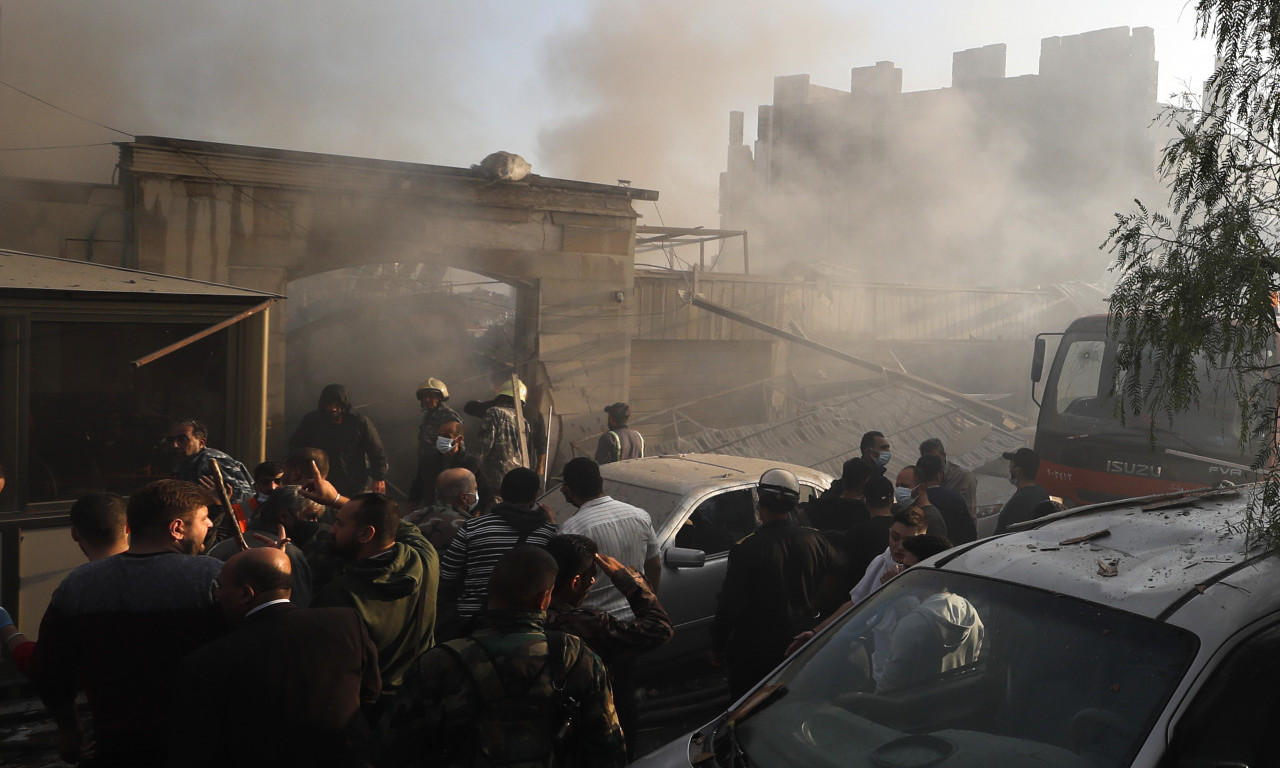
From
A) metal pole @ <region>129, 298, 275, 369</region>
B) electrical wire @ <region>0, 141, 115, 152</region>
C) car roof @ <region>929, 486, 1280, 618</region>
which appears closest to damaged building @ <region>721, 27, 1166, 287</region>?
electrical wire @ <region>0, 141, 115, 152</region>

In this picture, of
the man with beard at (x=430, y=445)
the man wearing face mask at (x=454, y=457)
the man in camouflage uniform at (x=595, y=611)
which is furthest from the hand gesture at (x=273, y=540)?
the man with beard at (x=430, y=445)

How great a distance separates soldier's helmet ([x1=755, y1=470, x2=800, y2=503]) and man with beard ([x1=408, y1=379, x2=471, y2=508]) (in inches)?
116

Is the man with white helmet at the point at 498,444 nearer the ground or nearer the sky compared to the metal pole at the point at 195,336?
nearer the ground

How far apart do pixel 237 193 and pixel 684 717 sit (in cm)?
679

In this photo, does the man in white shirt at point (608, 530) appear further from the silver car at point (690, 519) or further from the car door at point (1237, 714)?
the car door at point (1237, 714)

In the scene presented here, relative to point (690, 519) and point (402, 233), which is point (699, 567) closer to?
point (690, 519)

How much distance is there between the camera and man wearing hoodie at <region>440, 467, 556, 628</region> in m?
3.64

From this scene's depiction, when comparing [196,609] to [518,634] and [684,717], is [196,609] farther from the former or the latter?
[684,717]

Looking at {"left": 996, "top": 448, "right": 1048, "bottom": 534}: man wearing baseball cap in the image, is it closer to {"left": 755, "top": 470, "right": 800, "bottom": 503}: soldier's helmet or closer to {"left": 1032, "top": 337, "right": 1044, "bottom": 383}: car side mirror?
{"left": 1032, "top": 337, "right": 1044, "bottom": 383}: car side mirror

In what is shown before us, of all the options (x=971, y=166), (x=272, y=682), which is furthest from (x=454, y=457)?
(x=971, y=166)

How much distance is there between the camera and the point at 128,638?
102 inches

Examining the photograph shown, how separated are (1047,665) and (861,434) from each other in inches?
403

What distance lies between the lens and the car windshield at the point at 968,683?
7.10 ft

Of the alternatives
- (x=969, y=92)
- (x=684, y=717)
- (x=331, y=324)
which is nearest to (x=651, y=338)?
(x=331, y=324)
